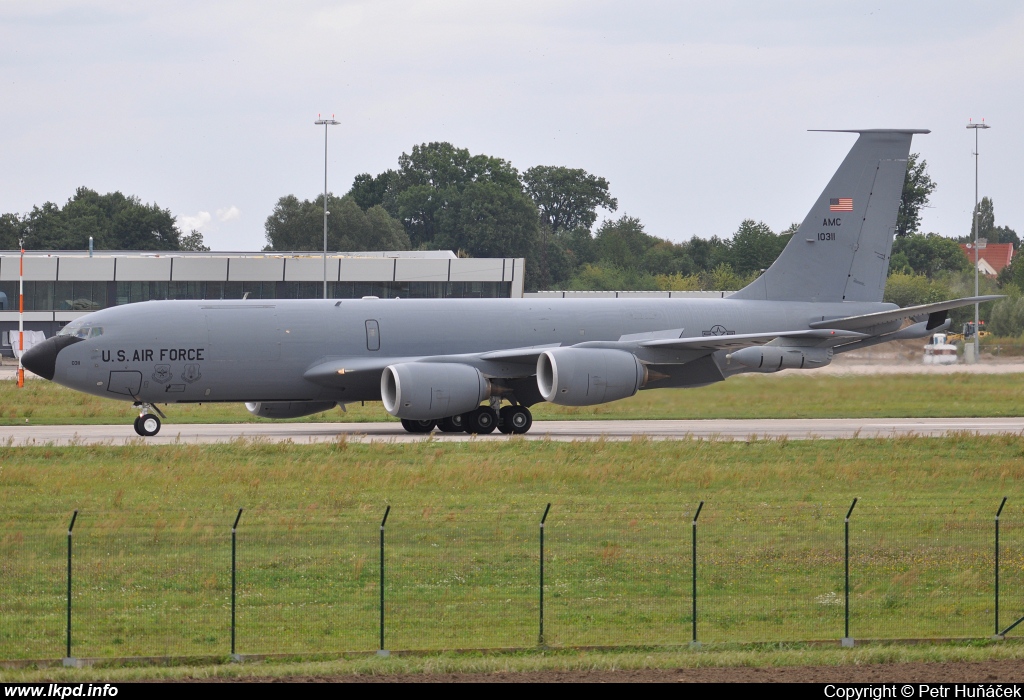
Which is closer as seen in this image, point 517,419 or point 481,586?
point 481,586

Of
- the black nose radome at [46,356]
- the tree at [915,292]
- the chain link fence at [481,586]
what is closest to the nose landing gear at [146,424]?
the black nose radome at [46,356]

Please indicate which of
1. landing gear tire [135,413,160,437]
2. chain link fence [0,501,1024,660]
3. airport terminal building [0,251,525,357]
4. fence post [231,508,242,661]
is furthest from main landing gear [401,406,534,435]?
airport terminal building [0,251,525,357]

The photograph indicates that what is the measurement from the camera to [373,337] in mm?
32875

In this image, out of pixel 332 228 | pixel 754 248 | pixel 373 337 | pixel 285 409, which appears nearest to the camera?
pixel 373 337

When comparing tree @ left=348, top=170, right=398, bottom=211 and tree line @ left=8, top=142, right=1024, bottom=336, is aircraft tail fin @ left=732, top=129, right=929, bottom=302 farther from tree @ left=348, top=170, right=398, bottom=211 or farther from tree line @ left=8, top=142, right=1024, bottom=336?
tree @ left=348, top=170, right=398, bottom=211

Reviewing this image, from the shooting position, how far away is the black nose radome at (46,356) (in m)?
30.8

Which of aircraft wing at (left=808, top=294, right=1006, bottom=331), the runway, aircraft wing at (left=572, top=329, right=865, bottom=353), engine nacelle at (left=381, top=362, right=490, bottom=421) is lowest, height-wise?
the runway

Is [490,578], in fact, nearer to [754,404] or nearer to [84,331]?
[84,331]

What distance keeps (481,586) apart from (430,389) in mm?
16348

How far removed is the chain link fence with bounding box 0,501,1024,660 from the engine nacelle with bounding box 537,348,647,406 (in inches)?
610

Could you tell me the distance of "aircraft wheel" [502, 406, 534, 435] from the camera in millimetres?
33219

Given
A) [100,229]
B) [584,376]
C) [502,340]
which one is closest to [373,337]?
[502,340]

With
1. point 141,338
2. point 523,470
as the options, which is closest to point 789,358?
point 523,470

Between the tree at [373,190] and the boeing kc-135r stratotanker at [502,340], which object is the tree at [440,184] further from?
the boeing kc-135r stratotanker at [502,340]
